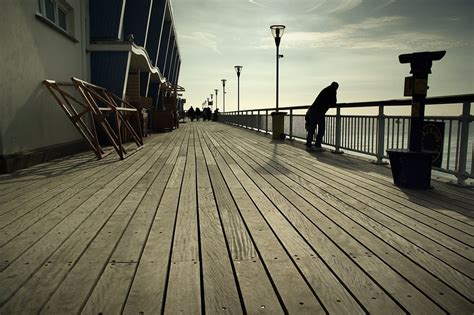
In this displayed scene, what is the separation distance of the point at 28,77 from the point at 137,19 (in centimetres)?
1311

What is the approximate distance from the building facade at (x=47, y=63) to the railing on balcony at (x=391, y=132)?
21.3ft

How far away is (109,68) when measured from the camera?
10.9 m

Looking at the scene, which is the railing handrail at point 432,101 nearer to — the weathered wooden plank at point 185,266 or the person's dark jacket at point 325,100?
the person's dark jacket at point 325,100

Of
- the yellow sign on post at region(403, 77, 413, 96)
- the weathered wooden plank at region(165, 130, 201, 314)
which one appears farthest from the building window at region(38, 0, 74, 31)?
the yellow sign on post at region(403, 77, 413, 96)

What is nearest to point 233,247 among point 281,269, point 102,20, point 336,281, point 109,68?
point 281,269

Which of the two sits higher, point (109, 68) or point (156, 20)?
point (156, 20)

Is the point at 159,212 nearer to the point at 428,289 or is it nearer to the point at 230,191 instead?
the point at 230,191

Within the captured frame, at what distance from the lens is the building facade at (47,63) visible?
563cm

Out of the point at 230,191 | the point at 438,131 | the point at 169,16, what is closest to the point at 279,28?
the point at 438,131

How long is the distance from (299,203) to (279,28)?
38.5 ft

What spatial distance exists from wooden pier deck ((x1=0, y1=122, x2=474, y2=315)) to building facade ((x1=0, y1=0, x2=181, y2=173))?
155 centimetres

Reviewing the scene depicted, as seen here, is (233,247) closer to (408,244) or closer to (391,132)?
(408,244)

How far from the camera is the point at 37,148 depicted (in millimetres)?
6648

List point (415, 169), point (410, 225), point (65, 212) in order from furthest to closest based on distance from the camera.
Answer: point (415, 169) → point (65, 212) → point (410, 225)
